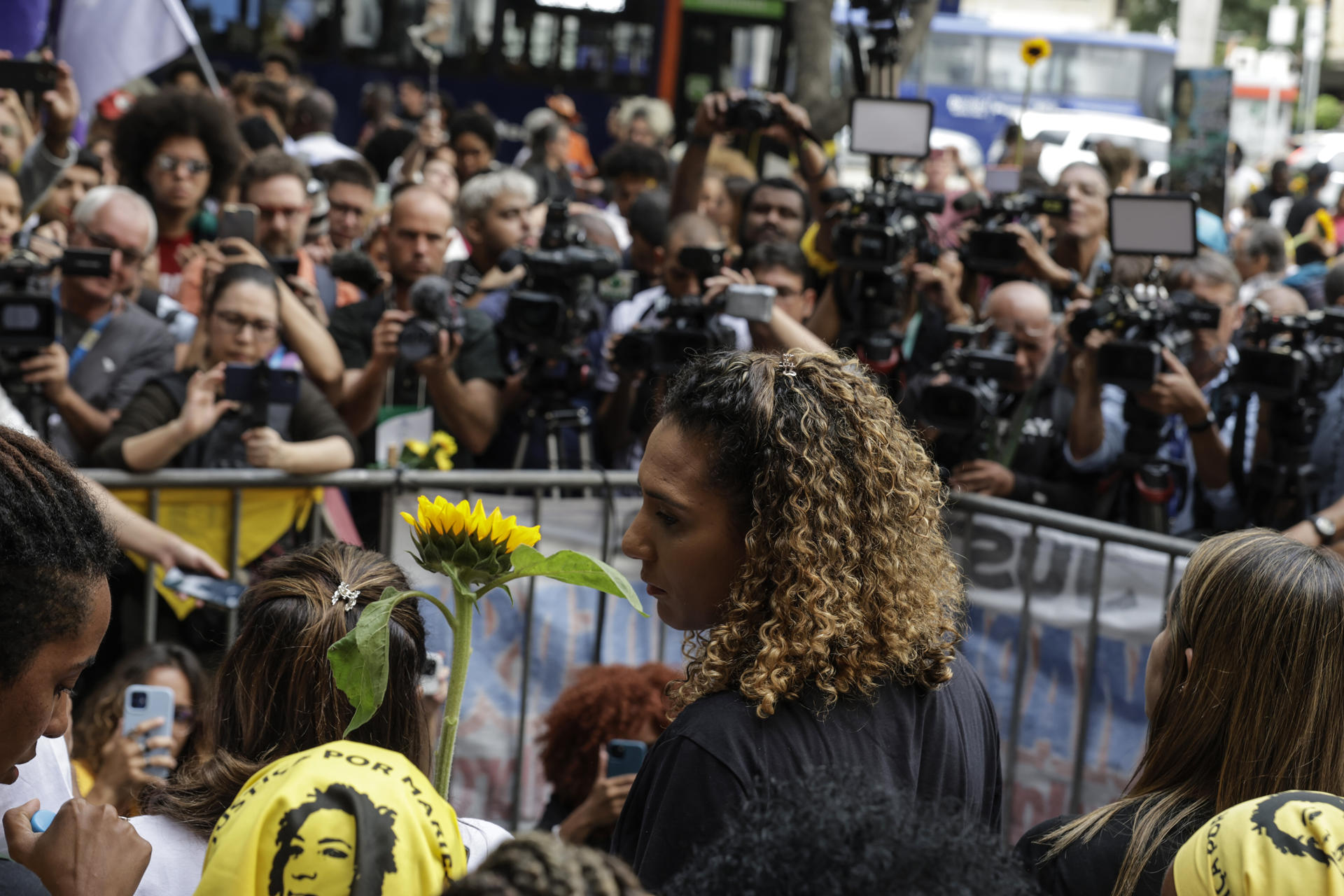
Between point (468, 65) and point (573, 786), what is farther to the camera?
point (468, 65)

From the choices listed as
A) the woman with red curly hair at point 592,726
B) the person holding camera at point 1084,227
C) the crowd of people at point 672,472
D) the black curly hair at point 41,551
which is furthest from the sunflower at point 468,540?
the person holding camera at point 1084,227

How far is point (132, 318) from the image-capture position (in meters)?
4.58

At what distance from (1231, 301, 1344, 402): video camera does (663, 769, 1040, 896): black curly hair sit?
12.4 ft

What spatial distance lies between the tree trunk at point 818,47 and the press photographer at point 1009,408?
6476 millimetres

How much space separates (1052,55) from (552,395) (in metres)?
23.0

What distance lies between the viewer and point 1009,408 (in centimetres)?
495

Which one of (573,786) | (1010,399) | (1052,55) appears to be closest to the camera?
(573,786)

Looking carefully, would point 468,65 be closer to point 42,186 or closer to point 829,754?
point 42,186

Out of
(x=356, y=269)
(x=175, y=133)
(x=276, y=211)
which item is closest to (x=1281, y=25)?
(x=175, y=133)

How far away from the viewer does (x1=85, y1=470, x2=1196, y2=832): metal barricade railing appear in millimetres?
3926

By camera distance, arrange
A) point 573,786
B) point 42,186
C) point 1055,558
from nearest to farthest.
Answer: point 573,786, point 1055,558, point 42,186

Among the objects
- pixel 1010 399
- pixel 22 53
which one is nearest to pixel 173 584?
pixel 1010 399

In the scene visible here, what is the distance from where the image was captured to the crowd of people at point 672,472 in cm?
134

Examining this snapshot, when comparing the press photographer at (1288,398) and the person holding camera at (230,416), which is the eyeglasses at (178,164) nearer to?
the person holding camera at (230,416)
